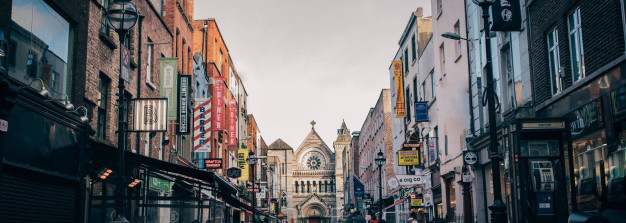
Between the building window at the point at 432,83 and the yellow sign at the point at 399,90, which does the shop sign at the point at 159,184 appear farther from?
the yellow sign at the point at 399,90

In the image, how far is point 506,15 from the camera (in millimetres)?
17109

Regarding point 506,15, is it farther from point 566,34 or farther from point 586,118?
point 586,118

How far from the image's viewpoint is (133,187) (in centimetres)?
1825

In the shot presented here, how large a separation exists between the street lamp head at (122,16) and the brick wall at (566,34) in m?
9.34

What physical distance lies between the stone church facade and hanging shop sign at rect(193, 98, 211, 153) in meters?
82.9

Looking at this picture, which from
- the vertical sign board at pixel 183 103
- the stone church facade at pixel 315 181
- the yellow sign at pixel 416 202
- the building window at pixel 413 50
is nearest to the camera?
the vertical sign board at pixel 183 103

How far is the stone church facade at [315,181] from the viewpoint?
11294cm

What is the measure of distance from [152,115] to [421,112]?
16823mm

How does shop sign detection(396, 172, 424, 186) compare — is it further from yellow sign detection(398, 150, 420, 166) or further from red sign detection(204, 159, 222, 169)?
red sign detection(204, 159, 222, 169)

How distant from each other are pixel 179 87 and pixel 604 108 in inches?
667

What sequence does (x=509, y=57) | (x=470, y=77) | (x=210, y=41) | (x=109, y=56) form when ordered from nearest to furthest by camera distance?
(x=109, y=56) < (x=509, y=57) < (x=470, y=77) < (x=210, y=41)

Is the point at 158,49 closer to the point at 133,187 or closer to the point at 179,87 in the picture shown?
the point at 179,87

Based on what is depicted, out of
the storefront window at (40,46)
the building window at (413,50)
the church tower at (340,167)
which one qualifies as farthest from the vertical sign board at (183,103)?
the church tower at (340,167)

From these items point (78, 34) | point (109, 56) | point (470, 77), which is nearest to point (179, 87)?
point (109, 56)
